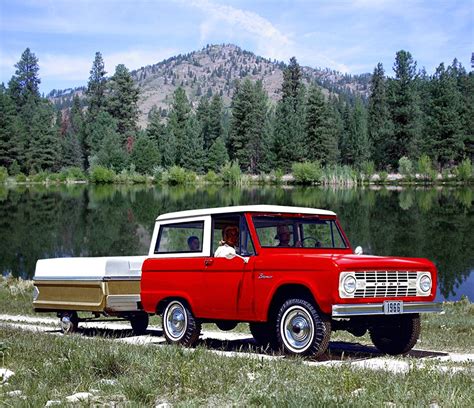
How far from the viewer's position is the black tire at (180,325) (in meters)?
12.5

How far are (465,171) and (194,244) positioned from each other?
10163 centimetres

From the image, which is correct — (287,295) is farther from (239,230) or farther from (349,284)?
(239,230)

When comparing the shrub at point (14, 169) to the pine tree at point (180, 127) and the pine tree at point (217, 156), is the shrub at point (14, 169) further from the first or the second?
the pine tree at point (217, 156)

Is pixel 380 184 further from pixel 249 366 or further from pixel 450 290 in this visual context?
pixel 249 366

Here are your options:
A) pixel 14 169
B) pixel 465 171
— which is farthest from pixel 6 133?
pixel 465 171

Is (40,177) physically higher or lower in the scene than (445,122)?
lower

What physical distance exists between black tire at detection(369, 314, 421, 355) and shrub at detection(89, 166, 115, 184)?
118846 millimetres

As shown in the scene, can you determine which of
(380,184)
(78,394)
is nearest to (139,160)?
(380,184)

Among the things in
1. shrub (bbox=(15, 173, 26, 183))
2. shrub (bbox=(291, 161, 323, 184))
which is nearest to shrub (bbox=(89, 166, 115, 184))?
shrub (bbox=(15, 173, 26, 183))

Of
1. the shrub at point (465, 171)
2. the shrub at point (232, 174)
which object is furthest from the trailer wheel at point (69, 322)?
the shrub at point (232, 174)

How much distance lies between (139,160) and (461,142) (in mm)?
54281

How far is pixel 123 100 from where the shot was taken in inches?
6043

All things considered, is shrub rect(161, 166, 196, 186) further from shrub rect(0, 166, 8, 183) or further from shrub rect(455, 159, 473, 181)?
shrub rect(455, 159, 473, 181)

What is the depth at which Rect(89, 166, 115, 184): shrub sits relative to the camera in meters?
128
